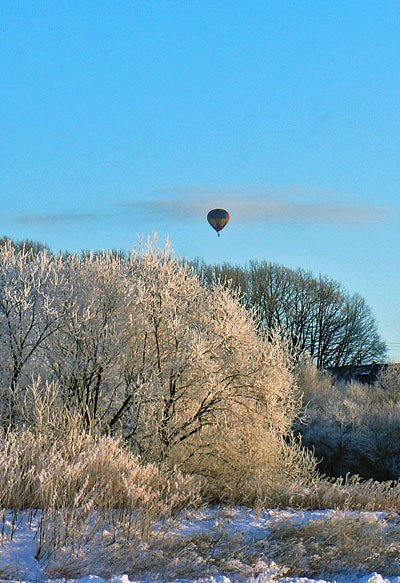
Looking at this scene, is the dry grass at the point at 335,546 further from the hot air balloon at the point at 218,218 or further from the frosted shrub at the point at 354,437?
the hot air balloon at the point at 218,218

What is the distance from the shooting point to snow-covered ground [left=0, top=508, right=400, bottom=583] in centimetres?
778

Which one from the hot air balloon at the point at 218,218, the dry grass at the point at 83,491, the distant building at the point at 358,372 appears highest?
the hot air balloon at the point at 218,218

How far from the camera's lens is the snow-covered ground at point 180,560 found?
7.78 meters

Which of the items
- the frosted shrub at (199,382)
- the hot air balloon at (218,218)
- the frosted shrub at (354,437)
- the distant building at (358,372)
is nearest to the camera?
the frosted shrub at (199,382)

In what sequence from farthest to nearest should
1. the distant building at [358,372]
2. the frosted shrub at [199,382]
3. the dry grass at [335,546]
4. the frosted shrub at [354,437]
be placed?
1. the distant building at [358,372]
2. the frosted shrub at [354,437]
3. the frosted shrub at [199,382]
4. the dry grass at [335,546]

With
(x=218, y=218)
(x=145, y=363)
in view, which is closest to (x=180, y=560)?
(x=145, y=363)

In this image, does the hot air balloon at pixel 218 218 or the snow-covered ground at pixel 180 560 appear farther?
the hot air balloon at pixel 218 218

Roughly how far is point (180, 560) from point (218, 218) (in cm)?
3465

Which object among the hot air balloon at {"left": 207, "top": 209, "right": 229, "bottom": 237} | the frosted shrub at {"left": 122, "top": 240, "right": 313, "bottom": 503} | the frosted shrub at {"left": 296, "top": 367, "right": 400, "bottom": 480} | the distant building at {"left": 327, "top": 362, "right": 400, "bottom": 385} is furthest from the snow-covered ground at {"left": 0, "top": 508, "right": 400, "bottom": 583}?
the distant building at {"left": 327, "top": 362, "right": 400, "bottom": 385}

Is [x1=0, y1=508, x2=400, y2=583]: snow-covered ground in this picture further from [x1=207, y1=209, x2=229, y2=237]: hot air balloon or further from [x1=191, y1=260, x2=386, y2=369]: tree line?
[x1=191, y1=260, x2=386, y2=369]: tree line

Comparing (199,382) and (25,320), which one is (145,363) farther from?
(25,320)

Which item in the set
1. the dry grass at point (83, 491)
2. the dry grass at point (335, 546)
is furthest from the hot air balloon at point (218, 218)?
the dry grass at point (335, 546)

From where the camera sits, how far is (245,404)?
16.4m

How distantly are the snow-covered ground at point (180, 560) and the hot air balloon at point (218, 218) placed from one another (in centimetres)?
Answer: 3291
